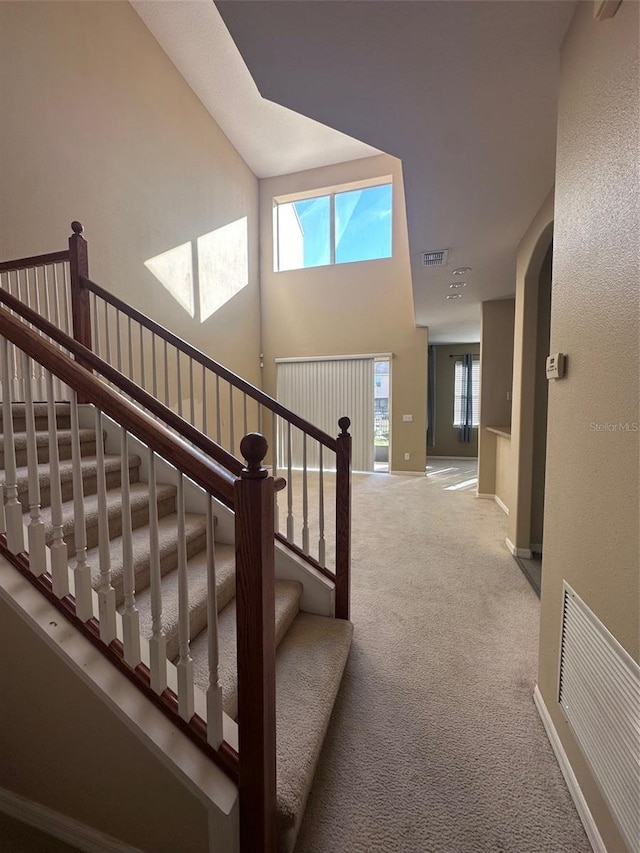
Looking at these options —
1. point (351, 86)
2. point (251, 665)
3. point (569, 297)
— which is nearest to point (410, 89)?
point (351, 86)

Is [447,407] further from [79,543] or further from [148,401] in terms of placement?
[79,543]

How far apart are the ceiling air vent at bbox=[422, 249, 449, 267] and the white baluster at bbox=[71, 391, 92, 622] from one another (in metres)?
3.04

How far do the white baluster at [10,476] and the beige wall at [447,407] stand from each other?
7956 mm

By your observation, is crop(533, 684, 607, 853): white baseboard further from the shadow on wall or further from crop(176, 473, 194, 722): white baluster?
the shadow on wall

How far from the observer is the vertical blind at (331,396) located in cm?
654

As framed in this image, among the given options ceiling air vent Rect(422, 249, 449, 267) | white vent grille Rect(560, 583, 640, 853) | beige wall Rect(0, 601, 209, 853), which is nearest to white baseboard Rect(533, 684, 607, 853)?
white vent grille Rect(560, 583, 640, 853)

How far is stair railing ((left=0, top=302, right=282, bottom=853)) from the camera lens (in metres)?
0.91

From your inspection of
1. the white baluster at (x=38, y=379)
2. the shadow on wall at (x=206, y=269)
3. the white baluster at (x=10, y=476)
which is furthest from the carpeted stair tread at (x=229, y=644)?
the shadow on wall at (x=206, y=269)

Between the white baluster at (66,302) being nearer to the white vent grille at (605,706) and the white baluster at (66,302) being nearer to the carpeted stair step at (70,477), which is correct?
the carpeted stair step at (70,477)

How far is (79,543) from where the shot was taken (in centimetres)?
106

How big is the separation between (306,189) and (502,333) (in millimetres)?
4643

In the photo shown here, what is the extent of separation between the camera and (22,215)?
3014 millimetres

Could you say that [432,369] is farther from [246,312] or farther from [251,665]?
[251,665]

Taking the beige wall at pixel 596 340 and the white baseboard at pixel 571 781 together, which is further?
the white baseboard at pixel 571 781
